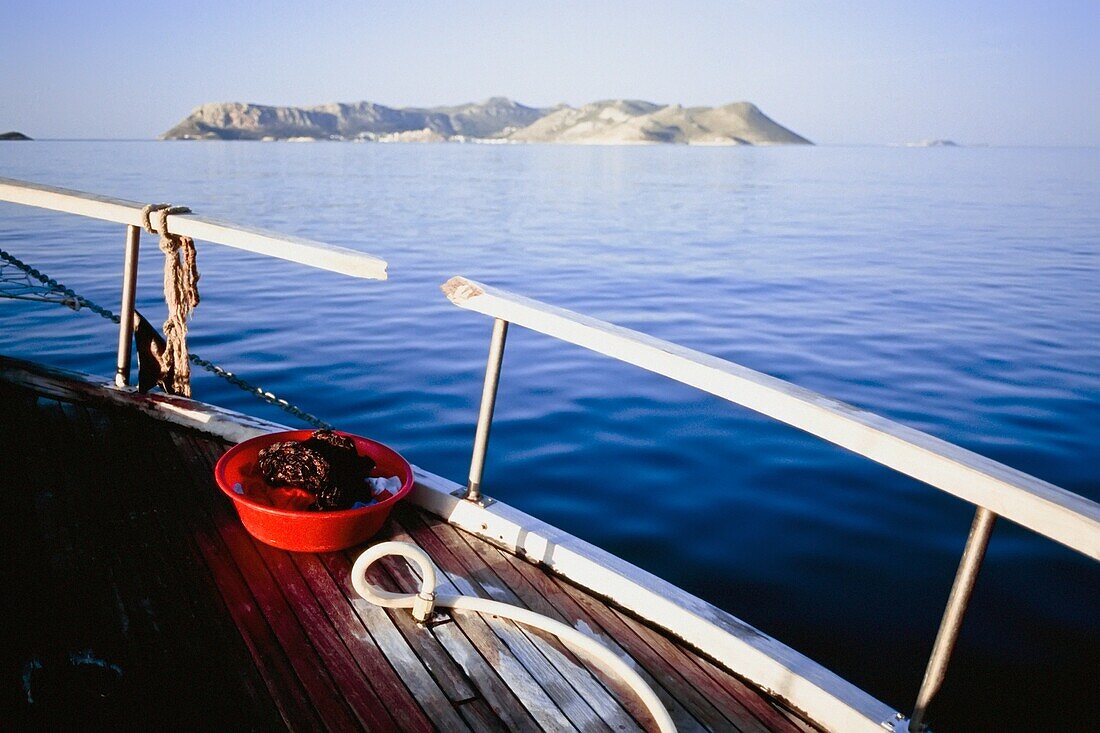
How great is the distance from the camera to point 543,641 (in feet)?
9.24

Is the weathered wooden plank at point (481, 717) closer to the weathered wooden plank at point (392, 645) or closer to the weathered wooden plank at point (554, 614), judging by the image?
the weathered wooden plank at point (392, 645)

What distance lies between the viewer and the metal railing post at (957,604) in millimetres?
2053

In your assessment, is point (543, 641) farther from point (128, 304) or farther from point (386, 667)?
point (128, 304)

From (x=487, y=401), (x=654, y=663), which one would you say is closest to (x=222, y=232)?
Answer: (x=487, y=401)

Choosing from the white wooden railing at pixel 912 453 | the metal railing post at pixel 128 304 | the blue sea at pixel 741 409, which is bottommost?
the blue sea at pixel 741 409

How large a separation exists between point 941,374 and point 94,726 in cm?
995

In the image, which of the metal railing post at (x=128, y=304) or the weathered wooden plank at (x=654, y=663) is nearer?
the weathered wooden plank at (x=654, y=663)

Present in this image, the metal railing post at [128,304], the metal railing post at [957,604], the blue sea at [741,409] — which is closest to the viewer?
the metal railing post at [957,604]

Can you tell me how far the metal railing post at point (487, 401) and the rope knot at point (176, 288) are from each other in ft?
6.04

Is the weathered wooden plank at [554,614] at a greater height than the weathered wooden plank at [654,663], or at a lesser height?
lesser

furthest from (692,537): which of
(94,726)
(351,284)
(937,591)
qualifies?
(351,284)

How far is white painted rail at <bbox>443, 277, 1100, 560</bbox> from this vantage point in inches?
71.0

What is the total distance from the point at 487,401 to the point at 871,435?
5.35 feet

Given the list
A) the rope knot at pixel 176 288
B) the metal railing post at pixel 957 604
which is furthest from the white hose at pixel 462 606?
the rope knot at pixel 176 288
